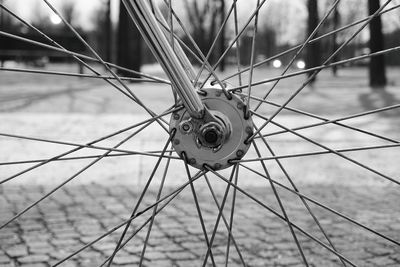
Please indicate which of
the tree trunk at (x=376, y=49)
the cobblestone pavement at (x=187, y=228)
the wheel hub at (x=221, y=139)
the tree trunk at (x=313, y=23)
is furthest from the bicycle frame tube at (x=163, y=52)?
the tree trunk at (x=313, y=23)

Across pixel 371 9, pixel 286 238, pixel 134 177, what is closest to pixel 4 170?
pixel 134 177

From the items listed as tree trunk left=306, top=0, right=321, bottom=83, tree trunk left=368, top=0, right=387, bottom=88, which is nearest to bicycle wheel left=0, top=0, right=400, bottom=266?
tree trunk left=368, top=0, right=387, bottom=88

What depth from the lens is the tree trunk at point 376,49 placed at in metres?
14.0

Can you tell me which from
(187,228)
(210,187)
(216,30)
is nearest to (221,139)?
→ (210,187)

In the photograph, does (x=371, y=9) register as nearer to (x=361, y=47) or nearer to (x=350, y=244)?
(x=350, y=244)

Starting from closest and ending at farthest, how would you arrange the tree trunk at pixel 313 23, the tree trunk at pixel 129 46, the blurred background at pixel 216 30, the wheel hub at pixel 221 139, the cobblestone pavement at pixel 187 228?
the wheel hub at pixel 221 139 → the cobblestone pavement at pixel 187 228 → the blurred background at pixel 216 30 → the tree trunk at pixel 313 23 → the tree trunk at pixel 129 46

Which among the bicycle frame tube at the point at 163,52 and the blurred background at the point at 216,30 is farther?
the blurred background at the point at 216,30

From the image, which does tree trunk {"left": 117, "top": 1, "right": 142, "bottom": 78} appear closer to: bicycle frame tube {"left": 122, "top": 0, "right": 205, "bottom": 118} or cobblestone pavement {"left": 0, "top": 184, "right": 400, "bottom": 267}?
cobblestone pavement {"left": 0, "top": 184, "right": 400, "bottom": 267}

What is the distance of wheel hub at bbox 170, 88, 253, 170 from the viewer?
5.72 ft

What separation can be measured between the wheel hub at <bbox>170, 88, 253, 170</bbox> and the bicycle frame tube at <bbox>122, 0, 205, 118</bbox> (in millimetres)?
63

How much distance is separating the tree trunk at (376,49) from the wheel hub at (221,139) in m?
12.7

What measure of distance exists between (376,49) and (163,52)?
552 inches

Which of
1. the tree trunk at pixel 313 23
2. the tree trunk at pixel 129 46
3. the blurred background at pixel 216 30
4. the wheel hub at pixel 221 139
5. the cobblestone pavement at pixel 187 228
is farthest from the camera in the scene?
the tree trunk at pixel 129 46

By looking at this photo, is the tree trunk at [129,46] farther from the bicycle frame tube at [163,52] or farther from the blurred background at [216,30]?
the bicycle frame tube at [163,52]
